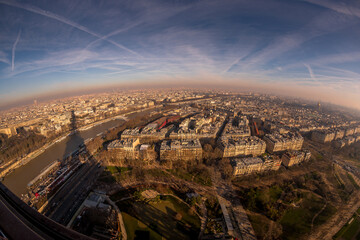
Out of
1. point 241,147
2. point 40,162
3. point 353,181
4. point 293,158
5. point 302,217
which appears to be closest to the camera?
point 302,217

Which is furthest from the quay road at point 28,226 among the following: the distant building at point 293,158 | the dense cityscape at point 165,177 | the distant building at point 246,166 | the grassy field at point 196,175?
the distant building at point 293,158

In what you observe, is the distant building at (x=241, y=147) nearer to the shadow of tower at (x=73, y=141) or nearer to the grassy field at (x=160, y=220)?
the grassy field at (x=160, y=220)

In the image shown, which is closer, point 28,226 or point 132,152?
point 28,226

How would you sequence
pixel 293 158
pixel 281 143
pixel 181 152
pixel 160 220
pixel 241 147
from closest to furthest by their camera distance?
pixel 160 220, pixel 293 158, pixel 181 152, pixel 241 147, pixel 281 143

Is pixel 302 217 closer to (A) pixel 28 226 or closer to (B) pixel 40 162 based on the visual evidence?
(A) pixel 28 226

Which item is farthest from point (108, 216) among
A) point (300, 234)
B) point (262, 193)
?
point (300, 234)

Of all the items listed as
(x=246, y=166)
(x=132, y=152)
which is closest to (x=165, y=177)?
(x=132, y=152)

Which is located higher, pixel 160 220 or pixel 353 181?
pixel 353 181
